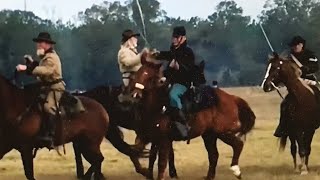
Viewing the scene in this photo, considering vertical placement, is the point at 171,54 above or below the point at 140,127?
above

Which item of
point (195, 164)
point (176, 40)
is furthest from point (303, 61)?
point (195, 164)

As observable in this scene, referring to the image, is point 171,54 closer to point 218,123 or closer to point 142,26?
point 218,123

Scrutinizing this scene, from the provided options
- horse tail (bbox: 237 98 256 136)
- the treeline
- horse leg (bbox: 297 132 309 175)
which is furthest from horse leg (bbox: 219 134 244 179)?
the treeline

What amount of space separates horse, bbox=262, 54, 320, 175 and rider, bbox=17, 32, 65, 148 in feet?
13.7

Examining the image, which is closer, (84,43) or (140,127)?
(140,127)

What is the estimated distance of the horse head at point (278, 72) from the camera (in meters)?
13.2

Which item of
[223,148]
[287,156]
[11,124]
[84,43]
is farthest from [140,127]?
[84,43]

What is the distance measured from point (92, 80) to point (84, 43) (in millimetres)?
4810

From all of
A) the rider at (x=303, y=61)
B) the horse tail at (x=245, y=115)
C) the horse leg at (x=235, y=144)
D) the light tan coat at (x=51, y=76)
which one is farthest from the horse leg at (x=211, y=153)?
the light tan coat at (x=51, y=76)

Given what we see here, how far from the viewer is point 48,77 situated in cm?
1117

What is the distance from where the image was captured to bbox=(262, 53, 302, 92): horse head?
519 inches

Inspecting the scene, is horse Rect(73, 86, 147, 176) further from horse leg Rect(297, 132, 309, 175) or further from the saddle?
horse leg Rect(297, 132, 309, 175)

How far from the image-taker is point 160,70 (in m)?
11.6

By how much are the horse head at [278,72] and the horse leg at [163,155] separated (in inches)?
98.0
